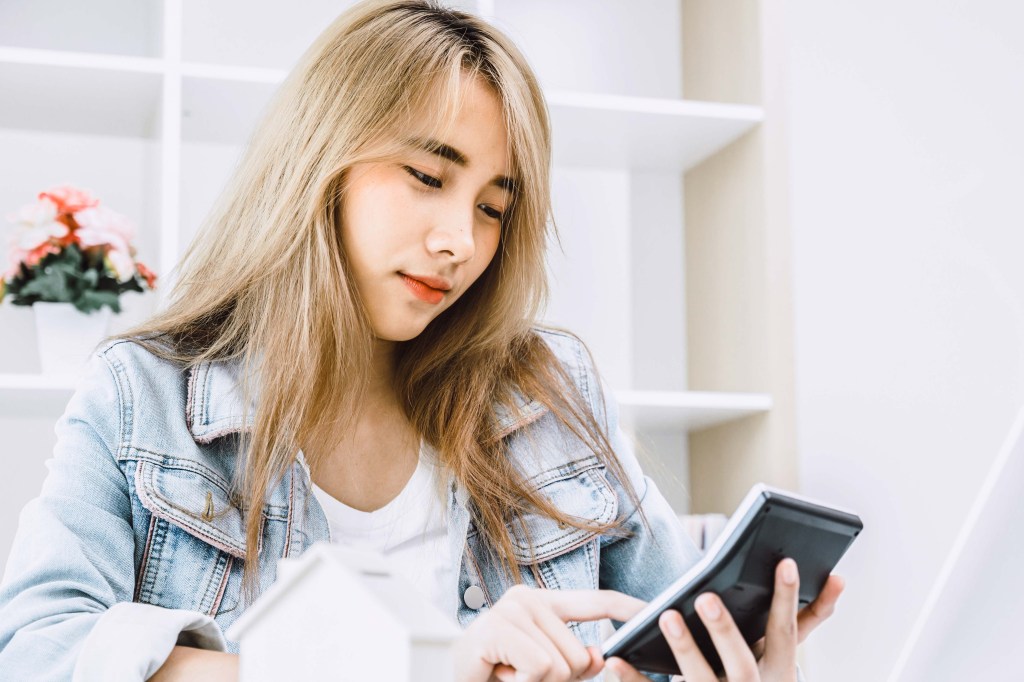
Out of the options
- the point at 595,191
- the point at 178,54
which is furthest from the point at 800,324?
the point at 178,54

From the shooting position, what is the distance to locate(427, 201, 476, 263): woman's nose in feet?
3.54

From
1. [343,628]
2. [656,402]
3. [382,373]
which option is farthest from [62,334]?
[343,628]

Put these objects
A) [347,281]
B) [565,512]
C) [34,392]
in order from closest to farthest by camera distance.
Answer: [347,281], [565,512], [34,392]

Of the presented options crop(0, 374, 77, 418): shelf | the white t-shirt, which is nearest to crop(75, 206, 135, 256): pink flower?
crop(0, 374, 77, 418): shelf

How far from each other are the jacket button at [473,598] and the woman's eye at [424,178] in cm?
47

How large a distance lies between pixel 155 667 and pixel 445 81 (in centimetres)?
70

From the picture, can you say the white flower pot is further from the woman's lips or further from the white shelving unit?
the woman's lips

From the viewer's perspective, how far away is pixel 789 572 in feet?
2.42

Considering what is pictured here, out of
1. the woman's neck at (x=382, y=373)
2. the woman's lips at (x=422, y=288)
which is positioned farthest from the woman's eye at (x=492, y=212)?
the woman's neck at (x=382, y=373)

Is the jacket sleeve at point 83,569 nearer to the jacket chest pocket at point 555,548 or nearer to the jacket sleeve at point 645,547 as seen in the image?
the jacket chest pocket at point 555,548

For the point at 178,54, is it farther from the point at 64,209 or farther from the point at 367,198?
the point at 367,198

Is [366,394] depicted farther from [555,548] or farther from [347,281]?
[555,548]

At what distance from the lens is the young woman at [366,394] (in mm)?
1009

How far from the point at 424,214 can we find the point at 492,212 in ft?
0.40
